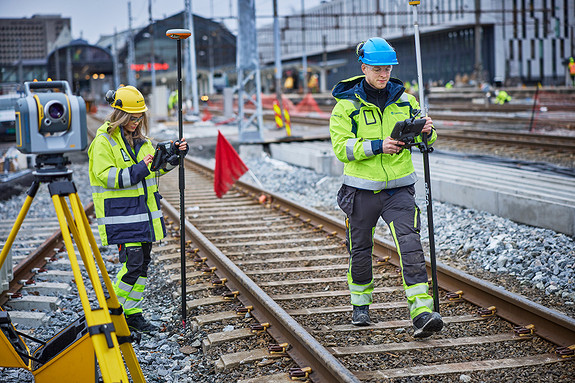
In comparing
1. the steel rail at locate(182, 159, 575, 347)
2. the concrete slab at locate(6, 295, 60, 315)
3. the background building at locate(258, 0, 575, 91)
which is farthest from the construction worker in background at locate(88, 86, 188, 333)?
the background building at locate(258, 0, 575, 91)

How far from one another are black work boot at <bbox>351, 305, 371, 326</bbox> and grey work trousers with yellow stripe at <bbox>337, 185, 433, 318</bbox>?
6 centimetres

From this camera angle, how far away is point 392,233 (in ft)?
16.6

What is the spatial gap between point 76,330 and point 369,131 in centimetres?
245

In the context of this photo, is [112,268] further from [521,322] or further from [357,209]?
[521,322]

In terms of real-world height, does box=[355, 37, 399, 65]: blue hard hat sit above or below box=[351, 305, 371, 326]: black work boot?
above

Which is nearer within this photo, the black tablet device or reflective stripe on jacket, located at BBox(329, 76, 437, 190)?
the black tablet device

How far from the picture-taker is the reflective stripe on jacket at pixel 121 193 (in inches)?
201

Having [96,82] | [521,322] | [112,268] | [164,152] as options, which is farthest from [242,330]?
[96,82]

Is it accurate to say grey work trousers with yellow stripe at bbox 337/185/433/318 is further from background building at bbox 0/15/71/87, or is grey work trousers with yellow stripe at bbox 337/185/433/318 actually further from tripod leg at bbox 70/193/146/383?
background building at bbox 0/15/71/87

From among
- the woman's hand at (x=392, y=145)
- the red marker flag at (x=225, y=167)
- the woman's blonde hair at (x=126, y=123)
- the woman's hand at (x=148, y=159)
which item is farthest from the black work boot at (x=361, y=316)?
the red marker flag at (x=225, y=167)

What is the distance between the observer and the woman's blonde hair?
5137 millimetres

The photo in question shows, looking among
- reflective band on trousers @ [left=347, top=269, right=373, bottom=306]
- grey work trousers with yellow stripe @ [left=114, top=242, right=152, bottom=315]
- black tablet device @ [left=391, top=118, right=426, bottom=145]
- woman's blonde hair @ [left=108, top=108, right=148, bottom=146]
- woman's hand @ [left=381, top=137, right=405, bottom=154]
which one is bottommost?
reflective band on trousers @ [left=347, top=269, right=373, bottom=306]

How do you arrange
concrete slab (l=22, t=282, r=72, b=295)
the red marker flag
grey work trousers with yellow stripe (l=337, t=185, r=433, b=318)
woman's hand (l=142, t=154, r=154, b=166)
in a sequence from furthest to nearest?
1. the red marker flag
2. concrete slab (l=22, t=282, r=72, b=295)
3. woman's hand (l=142, t=154, r=154, b=166)
4. grey work trousers with yellow stripe (l=337, t=185, r=433, b=318)

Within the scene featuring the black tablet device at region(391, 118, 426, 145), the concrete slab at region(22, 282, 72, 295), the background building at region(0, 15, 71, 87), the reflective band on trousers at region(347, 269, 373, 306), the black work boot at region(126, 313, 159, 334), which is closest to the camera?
the black tablet device at region(391, 118, 426, 145)
